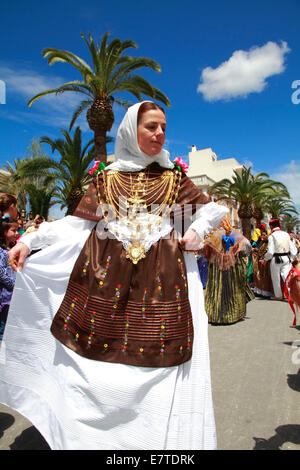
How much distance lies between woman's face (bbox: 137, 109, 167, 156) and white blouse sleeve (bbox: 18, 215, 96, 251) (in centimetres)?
66

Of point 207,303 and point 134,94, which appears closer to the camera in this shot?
point 207,303

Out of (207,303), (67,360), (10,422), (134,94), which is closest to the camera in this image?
(67,360)

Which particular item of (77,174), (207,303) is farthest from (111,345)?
(77,174)

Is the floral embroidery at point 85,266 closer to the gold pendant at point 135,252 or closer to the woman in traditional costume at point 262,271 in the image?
the gold pendant at point 135,252

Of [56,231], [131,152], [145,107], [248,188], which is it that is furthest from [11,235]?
[248,188]

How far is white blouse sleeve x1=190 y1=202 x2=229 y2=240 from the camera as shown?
2117mm

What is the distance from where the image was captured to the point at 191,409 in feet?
6.21

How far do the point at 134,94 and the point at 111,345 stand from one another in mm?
12401

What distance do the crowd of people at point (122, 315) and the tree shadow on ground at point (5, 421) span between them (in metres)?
0.63

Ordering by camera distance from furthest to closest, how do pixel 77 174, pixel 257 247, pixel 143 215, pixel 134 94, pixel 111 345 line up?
pixel 77 174 → pixel 134 94 → pixel 257 247 → pixel 143 215 → pixel 111 345

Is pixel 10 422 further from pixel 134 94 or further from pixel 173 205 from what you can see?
pixel 134 94

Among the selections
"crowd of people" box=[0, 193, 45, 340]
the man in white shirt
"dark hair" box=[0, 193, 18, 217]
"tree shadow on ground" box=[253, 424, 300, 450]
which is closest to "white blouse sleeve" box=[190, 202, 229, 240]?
"crowd of people" box=[0, 193, 45, 340]

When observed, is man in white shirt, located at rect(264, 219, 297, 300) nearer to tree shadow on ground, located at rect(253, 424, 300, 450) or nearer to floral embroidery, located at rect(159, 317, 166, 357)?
tree shadow on ground, located at rect(253, 424, 300, 450)
